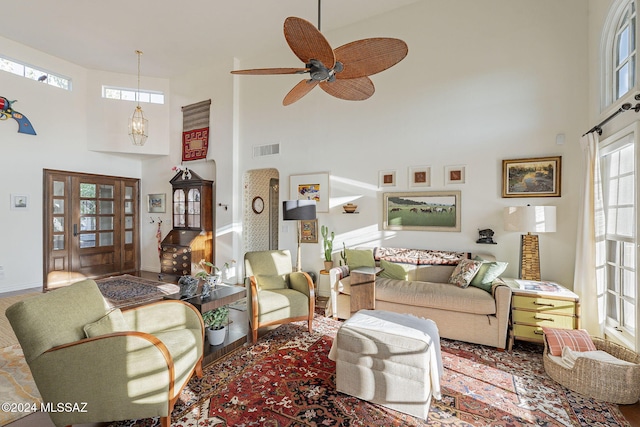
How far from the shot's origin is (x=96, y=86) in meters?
6.09

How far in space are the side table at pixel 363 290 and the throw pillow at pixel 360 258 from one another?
1.45 feet

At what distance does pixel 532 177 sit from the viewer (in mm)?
3551

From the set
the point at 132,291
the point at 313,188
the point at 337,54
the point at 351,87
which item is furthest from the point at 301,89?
the point at 132,291

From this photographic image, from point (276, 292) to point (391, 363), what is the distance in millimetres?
1735

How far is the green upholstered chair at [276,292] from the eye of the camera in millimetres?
3119

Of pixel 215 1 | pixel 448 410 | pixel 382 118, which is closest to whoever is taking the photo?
pixel 448 410

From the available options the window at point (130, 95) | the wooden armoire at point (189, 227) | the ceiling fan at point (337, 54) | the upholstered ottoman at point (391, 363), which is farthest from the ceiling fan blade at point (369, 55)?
the window at point (130, 95)

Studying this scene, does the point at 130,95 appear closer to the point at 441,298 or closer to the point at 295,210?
the point at 295,210

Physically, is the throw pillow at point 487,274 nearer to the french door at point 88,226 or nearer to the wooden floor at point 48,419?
the wooden floor at point 48,419

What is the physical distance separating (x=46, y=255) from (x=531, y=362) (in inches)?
306

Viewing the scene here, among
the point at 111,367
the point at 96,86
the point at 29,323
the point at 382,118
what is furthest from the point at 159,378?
the point at 96,86

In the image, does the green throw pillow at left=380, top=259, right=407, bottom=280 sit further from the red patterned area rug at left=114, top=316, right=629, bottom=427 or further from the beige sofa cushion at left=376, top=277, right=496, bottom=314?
the red patterned area rug at left=114, top=316, right=629, bottom=427

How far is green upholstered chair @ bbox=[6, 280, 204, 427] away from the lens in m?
1.58

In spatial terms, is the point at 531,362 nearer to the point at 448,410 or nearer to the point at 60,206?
the point at 448,410
